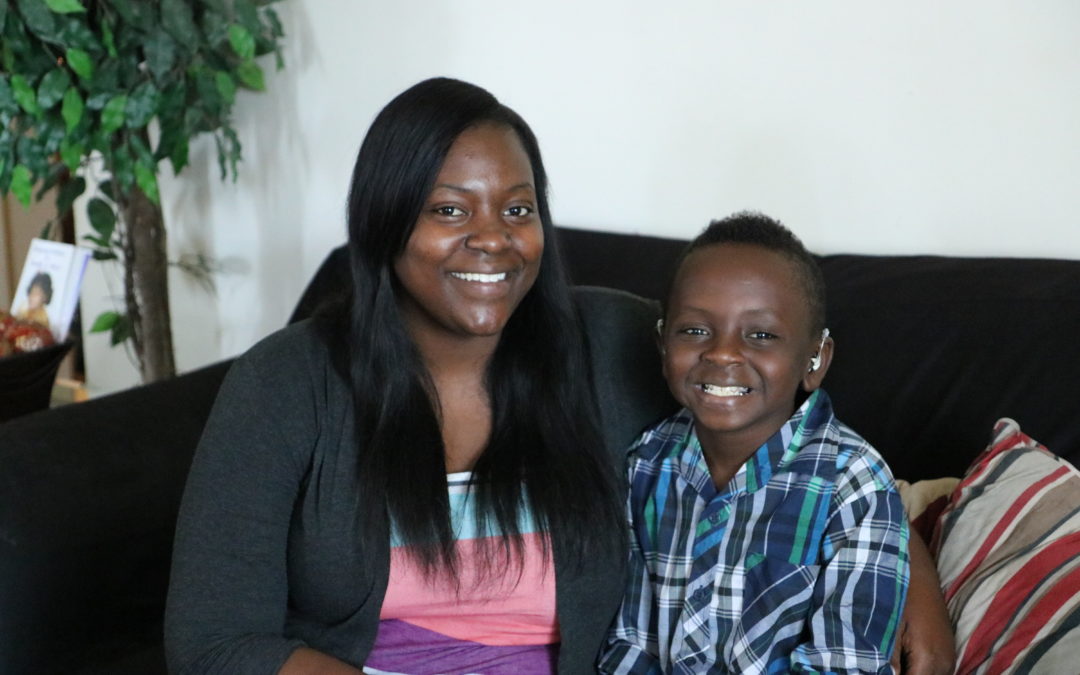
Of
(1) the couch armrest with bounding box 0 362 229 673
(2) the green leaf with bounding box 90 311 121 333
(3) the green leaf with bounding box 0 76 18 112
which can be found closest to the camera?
(1) the couch armrest with bounding box 0 362 229 673

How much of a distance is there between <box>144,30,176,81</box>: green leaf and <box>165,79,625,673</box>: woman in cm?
104

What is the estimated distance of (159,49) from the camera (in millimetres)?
2158

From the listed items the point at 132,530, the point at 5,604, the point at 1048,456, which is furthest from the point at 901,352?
the point at 5,604

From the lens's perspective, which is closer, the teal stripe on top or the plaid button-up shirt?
the plaid button-up shirt

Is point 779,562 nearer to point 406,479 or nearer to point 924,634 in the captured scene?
point 924,634

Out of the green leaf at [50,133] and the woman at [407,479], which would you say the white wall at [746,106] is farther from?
the woman at [407,479]

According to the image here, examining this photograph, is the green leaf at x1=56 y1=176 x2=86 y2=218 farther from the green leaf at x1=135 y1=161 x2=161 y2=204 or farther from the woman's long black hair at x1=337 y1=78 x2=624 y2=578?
the woman's long black hair at x1=337 y1=78 x2=624 y2=578

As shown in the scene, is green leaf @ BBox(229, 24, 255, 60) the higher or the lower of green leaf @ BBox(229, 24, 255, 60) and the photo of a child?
the higher

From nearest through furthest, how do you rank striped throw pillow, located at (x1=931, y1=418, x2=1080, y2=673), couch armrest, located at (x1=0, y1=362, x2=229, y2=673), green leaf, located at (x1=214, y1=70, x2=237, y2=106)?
striped throw pillow, located at (x1=931, y1=418, x2=1080, y2=673), couch armrest, located at (x1=0, y1=362, x2=229, y2=673), green leaf, located at (x1=214, y1=70, x2=237, y2=106)

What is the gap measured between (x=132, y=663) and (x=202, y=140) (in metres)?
1.47

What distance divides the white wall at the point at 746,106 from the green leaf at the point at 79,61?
0.48m

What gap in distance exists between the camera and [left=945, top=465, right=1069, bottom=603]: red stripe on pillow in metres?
1.17

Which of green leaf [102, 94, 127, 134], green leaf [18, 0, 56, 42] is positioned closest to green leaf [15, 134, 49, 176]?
green leaf [102, 94, 127, 134]

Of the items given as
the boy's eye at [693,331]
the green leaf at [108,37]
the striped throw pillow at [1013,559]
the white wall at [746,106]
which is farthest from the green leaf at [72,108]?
the striped throw pillow at [1013,559]
